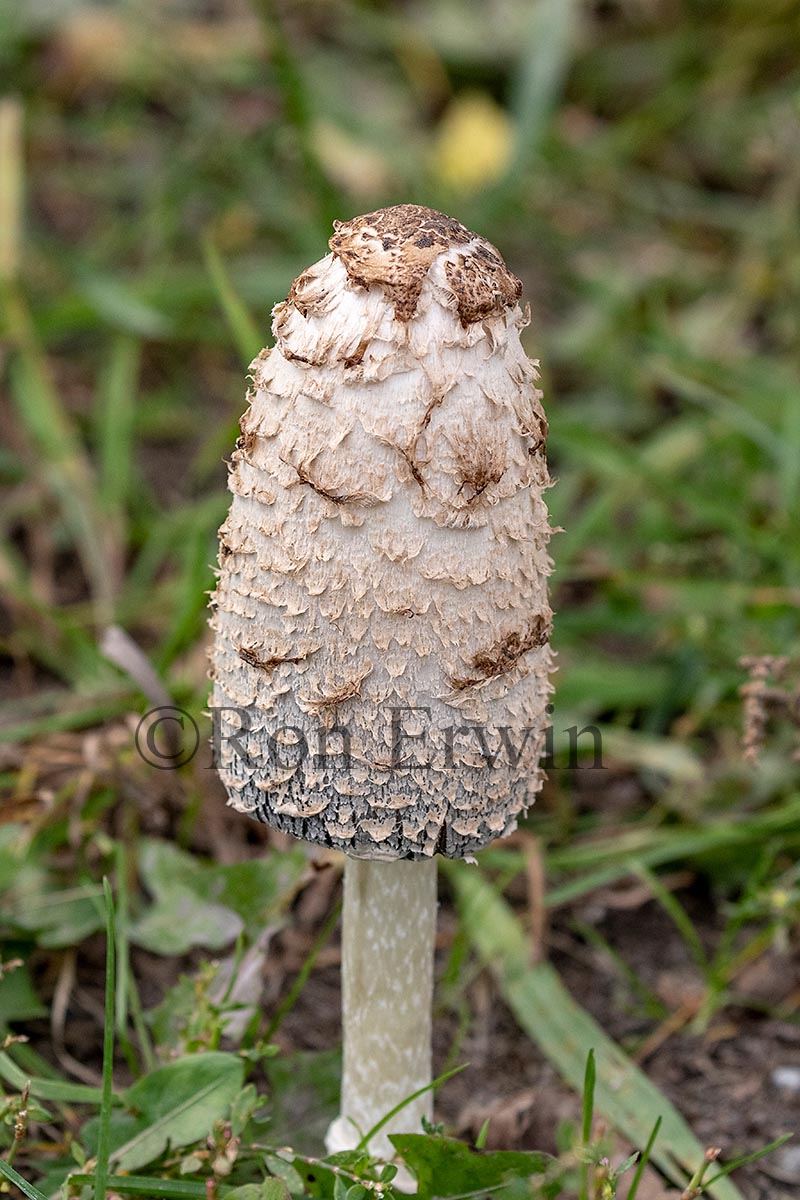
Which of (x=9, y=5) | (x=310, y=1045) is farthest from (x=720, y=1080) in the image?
(x=9, y=5)

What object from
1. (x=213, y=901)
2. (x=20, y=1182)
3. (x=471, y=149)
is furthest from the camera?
(x=471, y=149)

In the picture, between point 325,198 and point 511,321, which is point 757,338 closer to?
point 325,198

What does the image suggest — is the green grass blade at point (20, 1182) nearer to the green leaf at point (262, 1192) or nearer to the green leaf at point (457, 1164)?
the green leaf at point (262, 1192)

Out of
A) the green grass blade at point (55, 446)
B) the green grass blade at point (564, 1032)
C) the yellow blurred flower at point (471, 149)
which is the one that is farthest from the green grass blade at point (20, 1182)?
the yellow blurred flower at point (471, 149)

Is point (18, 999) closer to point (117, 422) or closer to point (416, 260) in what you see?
point (416, 260)

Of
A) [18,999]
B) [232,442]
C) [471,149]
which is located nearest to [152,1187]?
[18,999]

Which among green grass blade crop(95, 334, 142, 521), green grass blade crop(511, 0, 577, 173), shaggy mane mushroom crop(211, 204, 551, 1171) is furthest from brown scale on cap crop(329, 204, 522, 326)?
green grass blade crop(511, 0, 577, 173)
